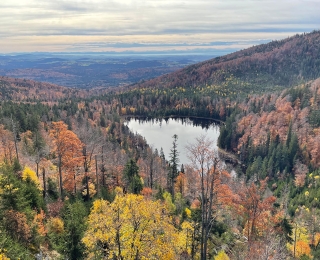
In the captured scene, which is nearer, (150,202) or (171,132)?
(150,202)

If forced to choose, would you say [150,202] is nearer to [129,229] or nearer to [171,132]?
[129,229]

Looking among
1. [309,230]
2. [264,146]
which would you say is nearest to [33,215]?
[309,230]

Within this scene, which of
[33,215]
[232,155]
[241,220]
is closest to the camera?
[33,215]

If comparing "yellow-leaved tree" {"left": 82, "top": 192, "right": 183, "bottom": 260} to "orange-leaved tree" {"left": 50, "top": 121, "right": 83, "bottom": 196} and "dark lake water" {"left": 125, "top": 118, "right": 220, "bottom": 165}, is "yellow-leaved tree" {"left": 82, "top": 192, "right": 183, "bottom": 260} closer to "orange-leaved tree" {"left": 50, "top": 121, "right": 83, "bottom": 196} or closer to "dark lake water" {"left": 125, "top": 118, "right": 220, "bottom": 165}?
"orange-leaved tree" {"left": 50, "top": 121, "right": 83, "bottom": 196}

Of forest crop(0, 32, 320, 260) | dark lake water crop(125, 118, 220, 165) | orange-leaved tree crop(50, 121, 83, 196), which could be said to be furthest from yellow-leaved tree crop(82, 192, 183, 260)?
dark lake water crop(125, 118, 220, 165)

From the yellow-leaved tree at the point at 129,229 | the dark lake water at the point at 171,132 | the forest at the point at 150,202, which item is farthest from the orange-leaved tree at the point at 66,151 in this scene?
the dark lake water at the point at 171,132

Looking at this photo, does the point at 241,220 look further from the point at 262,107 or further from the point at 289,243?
the point at 262,107

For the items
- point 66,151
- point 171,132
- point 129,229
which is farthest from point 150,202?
point 171,132

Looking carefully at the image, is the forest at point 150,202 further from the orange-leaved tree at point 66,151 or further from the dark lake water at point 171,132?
the dark lake water at point 171,132

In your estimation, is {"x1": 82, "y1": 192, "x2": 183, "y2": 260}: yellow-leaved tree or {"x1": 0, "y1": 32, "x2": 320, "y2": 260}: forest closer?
{"x1": 82, "y1": 192, "x2": 183, "y2": 260}: yellow-leaved tree
